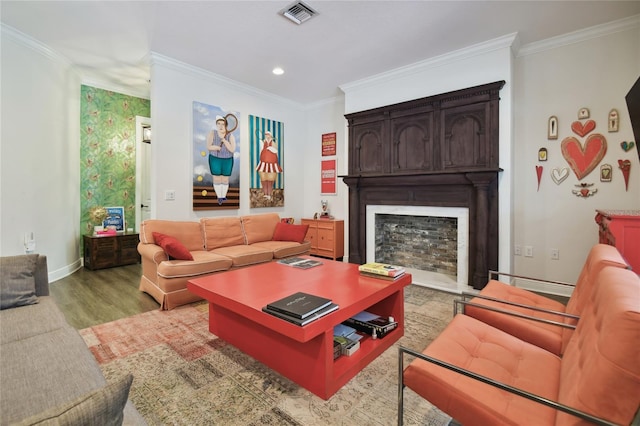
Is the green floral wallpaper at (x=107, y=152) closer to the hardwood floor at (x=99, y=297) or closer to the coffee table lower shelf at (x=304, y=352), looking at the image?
the hardwood floor at (x=99, y=297)

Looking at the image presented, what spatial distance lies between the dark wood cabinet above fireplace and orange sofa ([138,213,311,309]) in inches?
50.8

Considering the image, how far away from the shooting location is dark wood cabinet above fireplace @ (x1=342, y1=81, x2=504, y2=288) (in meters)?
3.57

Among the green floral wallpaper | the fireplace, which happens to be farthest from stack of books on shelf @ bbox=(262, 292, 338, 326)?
the green floral wallpaper

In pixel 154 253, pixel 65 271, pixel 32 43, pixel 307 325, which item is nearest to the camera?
pixel 307 325

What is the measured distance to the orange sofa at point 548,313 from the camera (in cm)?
152

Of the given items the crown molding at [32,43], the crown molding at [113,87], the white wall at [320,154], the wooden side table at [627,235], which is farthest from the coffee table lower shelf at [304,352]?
the crown molding at [113,87]

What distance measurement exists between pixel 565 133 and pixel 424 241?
210cm

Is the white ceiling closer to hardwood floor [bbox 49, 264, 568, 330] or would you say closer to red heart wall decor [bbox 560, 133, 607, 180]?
red heart wall decor [bbox 560, 133, 607, 180]

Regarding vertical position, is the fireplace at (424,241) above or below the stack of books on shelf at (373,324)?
Answer: above

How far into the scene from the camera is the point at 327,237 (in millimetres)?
5289

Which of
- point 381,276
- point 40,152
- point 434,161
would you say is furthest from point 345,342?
point 40,152

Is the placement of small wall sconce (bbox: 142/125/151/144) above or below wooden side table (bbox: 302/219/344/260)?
above

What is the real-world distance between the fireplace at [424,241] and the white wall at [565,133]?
69 centimetres

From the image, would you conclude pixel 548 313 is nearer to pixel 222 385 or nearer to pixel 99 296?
pixel 222 385
